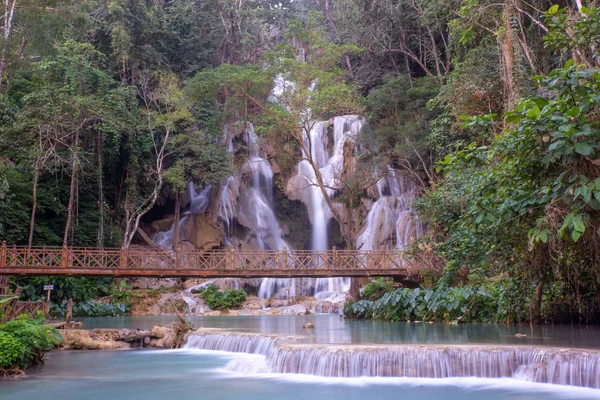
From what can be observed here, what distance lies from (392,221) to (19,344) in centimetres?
1939

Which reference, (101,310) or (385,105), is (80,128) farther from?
(385,105)

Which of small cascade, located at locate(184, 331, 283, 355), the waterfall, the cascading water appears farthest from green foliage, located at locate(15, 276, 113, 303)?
the waterfall

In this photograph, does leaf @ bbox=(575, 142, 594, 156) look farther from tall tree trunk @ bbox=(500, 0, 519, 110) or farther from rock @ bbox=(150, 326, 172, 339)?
rock @ bbox=(150, 326, 172, 339)

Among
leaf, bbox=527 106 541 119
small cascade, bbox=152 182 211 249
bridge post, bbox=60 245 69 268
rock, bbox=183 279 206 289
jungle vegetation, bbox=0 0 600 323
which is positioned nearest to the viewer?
leaf, bbox=527 106 541 119

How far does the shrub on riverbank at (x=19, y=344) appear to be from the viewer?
26.9 ft

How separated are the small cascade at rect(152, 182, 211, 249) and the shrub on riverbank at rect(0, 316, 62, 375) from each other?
19.4 meters

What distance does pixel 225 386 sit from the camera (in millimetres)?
8117

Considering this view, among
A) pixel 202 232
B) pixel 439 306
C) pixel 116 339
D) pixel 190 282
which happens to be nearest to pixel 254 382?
pixel 116 339

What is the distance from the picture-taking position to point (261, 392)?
24.8ft

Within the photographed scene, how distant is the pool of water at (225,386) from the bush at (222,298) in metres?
13.6

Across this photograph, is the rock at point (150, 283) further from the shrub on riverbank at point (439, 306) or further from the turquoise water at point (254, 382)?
the turquoise water at point (254, 382)

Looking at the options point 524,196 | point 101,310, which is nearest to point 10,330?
point 524,196

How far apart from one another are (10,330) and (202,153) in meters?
18.9

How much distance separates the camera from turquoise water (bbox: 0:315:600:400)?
707 centimetres
